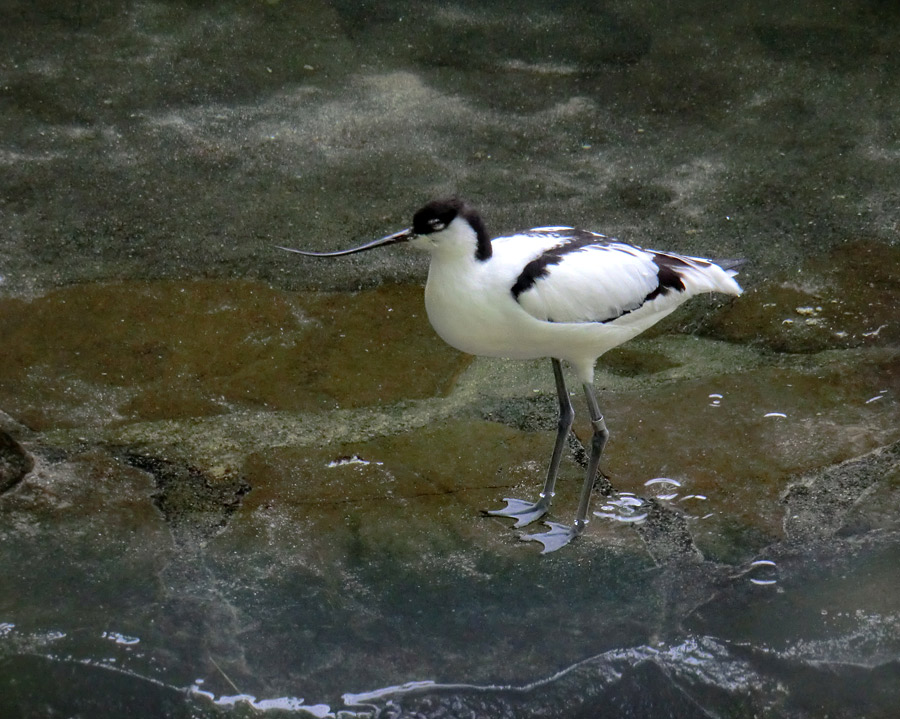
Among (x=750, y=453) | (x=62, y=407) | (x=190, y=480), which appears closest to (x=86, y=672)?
(x=190, y=480)

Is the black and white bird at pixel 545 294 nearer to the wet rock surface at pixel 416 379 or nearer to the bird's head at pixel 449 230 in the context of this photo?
the bird's head at pixel 449 230

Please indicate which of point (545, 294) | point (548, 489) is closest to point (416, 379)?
point (548, 489)

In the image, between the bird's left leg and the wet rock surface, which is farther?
the bird's left leg

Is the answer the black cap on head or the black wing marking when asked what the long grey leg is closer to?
the black wing marking

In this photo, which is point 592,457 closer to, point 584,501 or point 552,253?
point 584,501

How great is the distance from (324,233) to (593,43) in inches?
90.4

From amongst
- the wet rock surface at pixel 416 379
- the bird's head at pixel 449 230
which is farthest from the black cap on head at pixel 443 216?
the wet rock surface at pixel 416 379

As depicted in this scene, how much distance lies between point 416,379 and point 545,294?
0.78 m

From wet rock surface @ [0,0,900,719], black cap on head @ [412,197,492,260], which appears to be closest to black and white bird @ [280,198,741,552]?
black cap on head @ [412,197,492,260]

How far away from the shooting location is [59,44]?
19.5 ft

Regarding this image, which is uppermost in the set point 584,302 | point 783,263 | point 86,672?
point 584,302

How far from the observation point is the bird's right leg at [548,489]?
3.41 metres

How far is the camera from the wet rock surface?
9.52ft

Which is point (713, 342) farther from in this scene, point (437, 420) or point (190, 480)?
point (190, 480)
